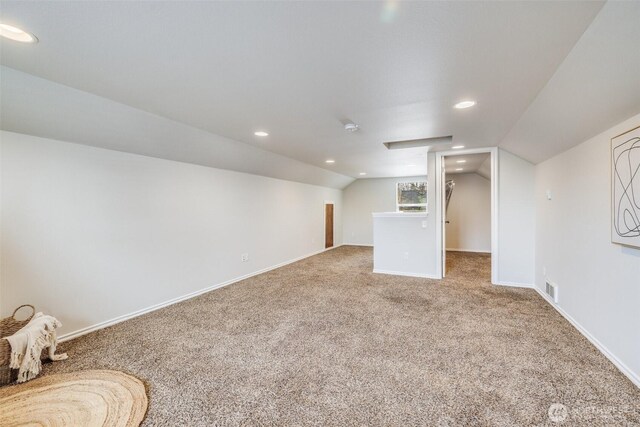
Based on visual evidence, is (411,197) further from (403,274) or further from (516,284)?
(516,284)

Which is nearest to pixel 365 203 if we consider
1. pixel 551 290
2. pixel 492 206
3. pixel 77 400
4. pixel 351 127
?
pixel 492 206

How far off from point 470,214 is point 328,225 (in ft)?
13.6

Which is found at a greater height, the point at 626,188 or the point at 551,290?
the point at 626,188

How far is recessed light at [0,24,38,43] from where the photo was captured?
140 cm

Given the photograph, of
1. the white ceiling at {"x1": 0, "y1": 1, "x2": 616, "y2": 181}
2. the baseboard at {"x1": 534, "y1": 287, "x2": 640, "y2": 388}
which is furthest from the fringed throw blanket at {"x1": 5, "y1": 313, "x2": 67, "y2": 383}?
the baseboard at {"x1": 534, "y1": 287, "x2": 640, "y2": 388}

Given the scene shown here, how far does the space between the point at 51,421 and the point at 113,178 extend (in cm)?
234

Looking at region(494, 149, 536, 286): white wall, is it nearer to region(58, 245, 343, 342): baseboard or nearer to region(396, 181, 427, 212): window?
region(396, 181, 427, 212): window

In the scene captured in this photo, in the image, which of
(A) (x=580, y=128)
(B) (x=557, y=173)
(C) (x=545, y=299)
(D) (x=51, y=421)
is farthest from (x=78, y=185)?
(C) (x=545, y=299)

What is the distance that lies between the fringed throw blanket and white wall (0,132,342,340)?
18.8 inches

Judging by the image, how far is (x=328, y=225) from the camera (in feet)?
27.5

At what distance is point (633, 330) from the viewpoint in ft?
6.25

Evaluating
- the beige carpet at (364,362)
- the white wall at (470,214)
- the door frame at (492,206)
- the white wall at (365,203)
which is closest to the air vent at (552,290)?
the beige carpet at (364,362)

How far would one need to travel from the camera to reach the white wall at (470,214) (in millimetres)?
7215

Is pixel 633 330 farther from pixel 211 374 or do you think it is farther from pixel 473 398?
pixel 211 374
